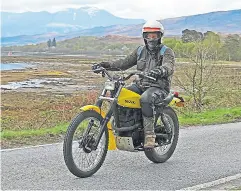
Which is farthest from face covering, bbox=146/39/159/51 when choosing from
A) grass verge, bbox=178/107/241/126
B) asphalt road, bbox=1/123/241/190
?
grass verge, bbox=178/107/241/126

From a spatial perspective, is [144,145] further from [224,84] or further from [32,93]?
[32,93]

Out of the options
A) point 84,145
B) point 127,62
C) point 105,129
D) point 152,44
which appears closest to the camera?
point 84,145

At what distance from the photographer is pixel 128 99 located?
255 inches

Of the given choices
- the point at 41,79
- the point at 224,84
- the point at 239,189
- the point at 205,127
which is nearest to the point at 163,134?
the point at 239,189

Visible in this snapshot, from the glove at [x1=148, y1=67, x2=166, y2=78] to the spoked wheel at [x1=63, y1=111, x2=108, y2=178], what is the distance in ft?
2.85

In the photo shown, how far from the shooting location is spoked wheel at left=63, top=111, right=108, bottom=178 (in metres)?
6.02

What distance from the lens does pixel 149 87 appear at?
6773 millimetres

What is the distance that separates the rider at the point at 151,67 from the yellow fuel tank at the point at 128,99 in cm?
8

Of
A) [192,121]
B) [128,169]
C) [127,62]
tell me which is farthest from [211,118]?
[128,169]

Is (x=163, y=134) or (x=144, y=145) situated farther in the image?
(x=163, y=134)

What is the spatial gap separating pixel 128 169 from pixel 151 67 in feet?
4.73

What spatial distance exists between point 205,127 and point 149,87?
14.4 feet

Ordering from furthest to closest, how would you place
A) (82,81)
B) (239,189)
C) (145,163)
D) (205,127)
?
(82,81) < (205,127) < (145,163) < (239,189)

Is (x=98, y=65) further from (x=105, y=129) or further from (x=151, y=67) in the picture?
(x=105, y=129)
